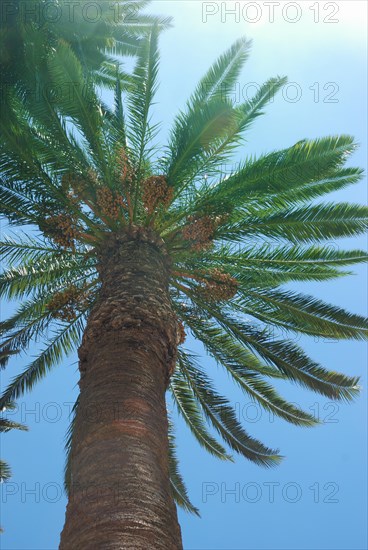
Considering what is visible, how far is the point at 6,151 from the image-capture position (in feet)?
30.2

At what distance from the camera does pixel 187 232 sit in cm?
936

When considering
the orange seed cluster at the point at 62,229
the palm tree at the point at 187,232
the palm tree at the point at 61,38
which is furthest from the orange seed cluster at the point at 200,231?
the palm tree at the point at 61,38

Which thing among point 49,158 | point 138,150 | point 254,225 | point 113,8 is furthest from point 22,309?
point 113,8

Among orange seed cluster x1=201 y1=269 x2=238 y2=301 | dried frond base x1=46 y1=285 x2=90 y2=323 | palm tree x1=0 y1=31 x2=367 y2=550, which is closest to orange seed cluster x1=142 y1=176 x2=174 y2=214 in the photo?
palm tree x1=0 y1=31 x2=367 y2=550

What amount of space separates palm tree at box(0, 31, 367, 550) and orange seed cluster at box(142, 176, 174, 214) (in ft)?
0.07

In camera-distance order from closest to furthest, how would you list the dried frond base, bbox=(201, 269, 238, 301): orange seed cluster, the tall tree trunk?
1. the tall tree trunk
2. the dried frond base
3. bbox=(201, 269, 238, 301): orange seed cluster

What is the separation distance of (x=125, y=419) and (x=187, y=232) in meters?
4.48

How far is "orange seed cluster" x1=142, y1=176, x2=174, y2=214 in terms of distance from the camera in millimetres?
9156

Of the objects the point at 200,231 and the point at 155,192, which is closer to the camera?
the point at 155,192

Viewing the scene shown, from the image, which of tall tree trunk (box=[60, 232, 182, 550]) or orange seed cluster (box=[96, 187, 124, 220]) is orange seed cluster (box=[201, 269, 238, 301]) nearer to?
tall tree trunk (box=[60, 232, 182, 550])

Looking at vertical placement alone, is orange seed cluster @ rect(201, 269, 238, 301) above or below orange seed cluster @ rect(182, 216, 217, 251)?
below

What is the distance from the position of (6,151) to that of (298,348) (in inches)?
215

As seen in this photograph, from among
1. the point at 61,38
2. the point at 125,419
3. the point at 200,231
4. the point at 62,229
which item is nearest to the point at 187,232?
the point at 200,231

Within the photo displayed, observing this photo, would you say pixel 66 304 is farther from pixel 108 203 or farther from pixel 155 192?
pixel 155 192
